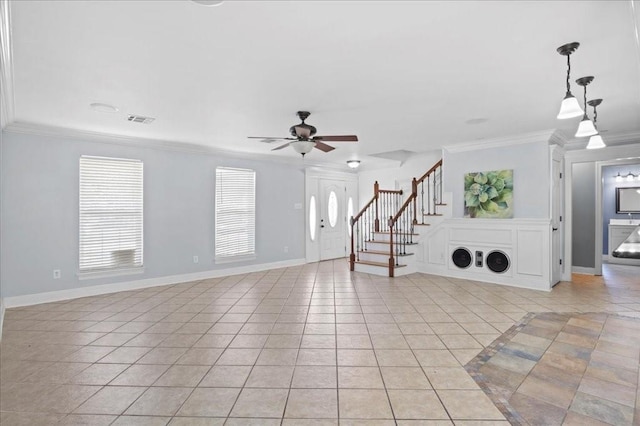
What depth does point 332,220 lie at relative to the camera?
27.8ft

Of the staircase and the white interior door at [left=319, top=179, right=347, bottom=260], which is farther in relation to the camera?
the white interior door at [left=319, top=179, right=347, bottom=260]

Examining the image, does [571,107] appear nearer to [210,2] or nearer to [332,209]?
[210,2]

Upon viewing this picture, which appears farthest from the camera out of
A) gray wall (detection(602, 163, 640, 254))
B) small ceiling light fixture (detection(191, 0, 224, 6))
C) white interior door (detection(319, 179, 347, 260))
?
white interior door (detection(319, 179, 347, 260))

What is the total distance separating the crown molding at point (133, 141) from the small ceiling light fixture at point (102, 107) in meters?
1.25

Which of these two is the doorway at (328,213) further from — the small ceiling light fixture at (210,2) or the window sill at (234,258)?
the small ceiling light fixture at (210,2)

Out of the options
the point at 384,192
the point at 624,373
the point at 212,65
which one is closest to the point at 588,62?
the point at 624,373

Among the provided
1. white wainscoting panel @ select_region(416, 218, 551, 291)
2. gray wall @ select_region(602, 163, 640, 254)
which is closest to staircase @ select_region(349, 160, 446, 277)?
white wainscoting panel @ select_region(416, 218, 551, 291)

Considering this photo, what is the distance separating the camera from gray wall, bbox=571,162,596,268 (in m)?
6.19

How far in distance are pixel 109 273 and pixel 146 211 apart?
3.58 feet

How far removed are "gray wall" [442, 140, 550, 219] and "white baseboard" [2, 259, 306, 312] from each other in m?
4.28

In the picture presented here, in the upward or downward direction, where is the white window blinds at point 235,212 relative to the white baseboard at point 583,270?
upward

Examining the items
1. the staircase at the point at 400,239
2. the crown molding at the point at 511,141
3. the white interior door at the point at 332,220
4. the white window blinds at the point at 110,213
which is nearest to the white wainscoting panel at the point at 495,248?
the staircase at the point at 400,239

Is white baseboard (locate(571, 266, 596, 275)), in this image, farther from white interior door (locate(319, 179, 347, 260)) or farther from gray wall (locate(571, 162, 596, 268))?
white interior door (locate(319, 179, 347, 260))

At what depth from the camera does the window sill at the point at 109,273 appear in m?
4.85
